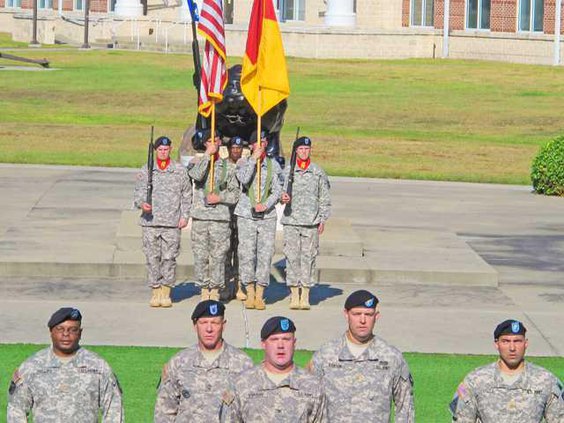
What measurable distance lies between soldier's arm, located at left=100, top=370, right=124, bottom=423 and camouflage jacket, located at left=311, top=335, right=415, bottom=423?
115cm

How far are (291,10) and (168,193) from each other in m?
59.9

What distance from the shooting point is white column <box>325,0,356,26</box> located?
67.8 metres

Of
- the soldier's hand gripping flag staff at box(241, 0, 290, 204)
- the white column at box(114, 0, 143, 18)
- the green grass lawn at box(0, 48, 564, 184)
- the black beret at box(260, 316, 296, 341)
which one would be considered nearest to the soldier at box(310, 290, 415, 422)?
the black beret at box(260, 316, 296, 341)

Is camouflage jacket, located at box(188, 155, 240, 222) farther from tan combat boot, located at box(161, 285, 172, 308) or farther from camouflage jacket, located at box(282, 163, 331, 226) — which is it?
tan combat boot, located at box(161, 285, 172, 308)

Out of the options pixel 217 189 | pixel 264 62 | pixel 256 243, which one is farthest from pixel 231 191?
pixel 264 62

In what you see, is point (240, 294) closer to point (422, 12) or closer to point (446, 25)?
point (446, 25)

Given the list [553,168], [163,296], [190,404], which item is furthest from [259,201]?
[553,168]

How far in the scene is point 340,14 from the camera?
2670 inches

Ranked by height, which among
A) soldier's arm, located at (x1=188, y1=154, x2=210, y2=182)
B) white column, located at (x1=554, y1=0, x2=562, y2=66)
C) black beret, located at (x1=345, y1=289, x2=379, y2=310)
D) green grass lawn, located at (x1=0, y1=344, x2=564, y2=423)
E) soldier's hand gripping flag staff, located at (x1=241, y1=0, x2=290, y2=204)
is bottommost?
green grass lawn, located at (x1=0, y1=344, x2=564, y2=423)

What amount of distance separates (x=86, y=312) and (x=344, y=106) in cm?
3049

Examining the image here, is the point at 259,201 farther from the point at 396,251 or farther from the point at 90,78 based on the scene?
the point at 90,78

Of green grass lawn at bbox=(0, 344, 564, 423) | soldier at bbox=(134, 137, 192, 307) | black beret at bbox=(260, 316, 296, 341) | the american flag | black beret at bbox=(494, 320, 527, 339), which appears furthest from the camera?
the american flag

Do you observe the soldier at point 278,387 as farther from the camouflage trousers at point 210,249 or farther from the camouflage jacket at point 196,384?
the camouflage trousers at point 210,249

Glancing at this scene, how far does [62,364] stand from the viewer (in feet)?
30.3
